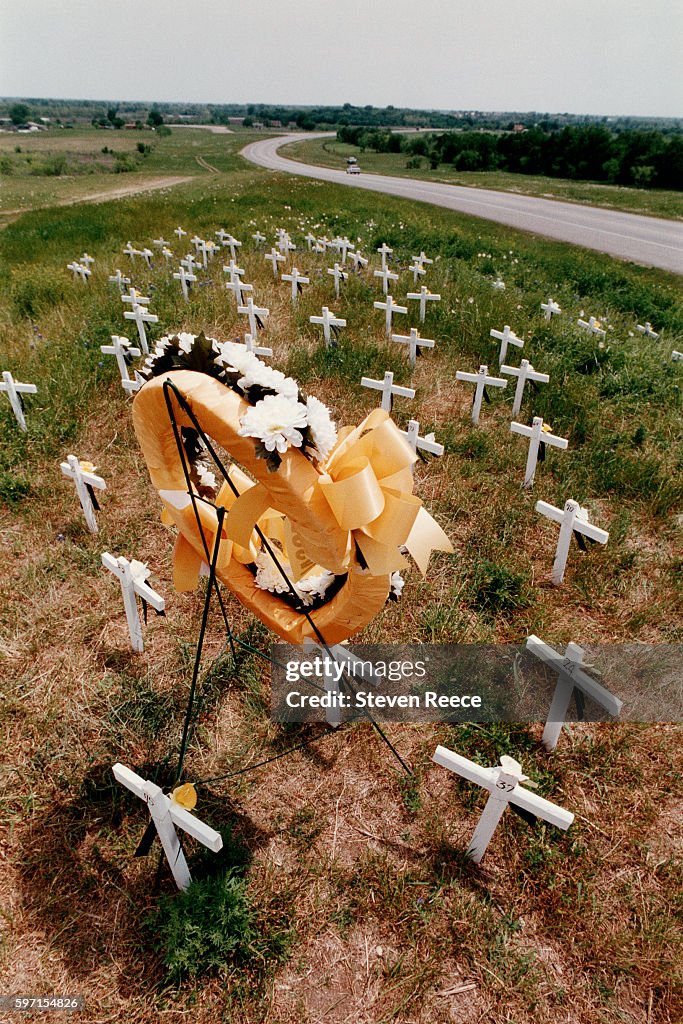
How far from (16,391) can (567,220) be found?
20.0 m

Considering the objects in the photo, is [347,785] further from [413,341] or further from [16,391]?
[413,341]

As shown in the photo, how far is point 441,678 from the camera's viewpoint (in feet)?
11.1

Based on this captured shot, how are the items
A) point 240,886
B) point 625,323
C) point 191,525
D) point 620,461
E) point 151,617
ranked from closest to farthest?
point 240,886
point 191,525
point 151,617
point 620,461
point 625,323

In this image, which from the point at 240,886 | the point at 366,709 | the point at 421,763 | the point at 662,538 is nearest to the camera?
the point at 240,886

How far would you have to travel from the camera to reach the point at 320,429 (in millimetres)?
1966

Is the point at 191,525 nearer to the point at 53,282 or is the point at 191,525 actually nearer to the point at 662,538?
the point at 662,538

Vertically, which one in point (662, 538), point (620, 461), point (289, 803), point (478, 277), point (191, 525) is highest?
point (478, 277)

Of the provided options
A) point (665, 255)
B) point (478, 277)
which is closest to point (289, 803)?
point (478, 277)

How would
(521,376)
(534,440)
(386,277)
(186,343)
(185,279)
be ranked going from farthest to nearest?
(386,277), (185,279), (521,376), (534,440), (186,343)

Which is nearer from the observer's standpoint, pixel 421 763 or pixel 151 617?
pixel 421 763

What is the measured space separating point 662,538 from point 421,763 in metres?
2.77

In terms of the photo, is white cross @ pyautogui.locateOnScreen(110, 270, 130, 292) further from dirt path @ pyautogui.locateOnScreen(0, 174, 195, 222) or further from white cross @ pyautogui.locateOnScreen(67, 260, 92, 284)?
dirt path @ pyautogui.locateOnScreen(0, 174, 195, 222)

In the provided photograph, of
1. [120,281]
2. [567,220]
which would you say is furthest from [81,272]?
[567,220]

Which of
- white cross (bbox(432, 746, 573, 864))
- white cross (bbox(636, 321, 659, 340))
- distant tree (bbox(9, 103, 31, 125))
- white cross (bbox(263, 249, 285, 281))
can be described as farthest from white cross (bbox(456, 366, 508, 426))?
distant tree (bbox(9, 103, 31, 125))
